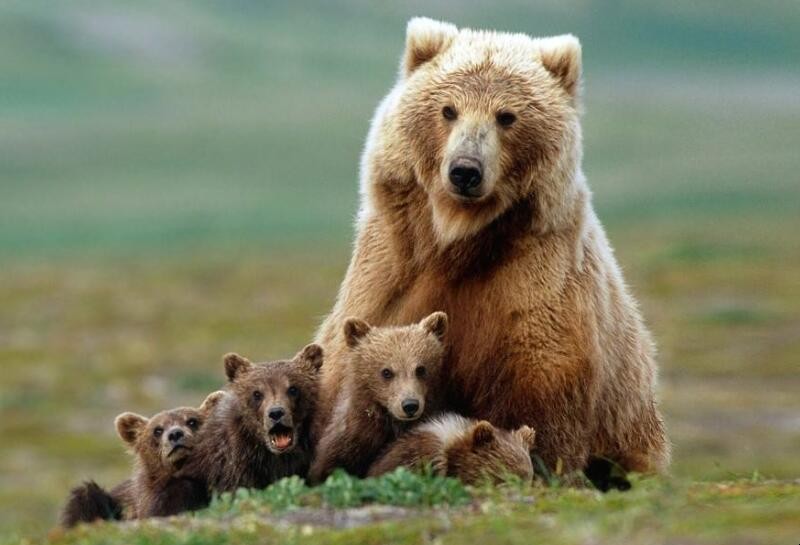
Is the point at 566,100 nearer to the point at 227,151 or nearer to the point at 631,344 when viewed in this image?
the point at 631,344

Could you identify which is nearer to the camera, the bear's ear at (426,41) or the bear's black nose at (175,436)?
the bear's black nose at (175,436)

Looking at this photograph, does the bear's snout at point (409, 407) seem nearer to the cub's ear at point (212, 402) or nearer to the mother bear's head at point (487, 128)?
the mother bear's head at point (487, 128)

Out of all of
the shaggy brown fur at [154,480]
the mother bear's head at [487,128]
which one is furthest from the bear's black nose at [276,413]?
the mother bear's head at [487,128]

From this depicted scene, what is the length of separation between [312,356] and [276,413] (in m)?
0.68

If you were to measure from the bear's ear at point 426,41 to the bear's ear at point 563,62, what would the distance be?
61cm

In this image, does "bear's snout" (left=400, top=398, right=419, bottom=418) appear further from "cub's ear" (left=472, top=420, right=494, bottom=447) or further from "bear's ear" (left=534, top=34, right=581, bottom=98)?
"bear's ear" (left=534, top=34, right=581, bottom=98)

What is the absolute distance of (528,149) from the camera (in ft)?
34.4

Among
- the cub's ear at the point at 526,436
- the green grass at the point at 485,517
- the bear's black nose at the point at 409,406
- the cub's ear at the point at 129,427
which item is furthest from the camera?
the cub's ear at the point at 129,427

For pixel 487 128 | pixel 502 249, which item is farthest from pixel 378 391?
pixel 487 128

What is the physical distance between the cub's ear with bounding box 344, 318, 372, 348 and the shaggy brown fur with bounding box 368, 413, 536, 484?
0.98 meters

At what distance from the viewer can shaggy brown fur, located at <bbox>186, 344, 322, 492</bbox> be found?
10125mm

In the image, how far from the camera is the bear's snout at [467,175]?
10195 mm

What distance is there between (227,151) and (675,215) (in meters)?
68.7

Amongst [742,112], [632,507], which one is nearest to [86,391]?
[632,507]
